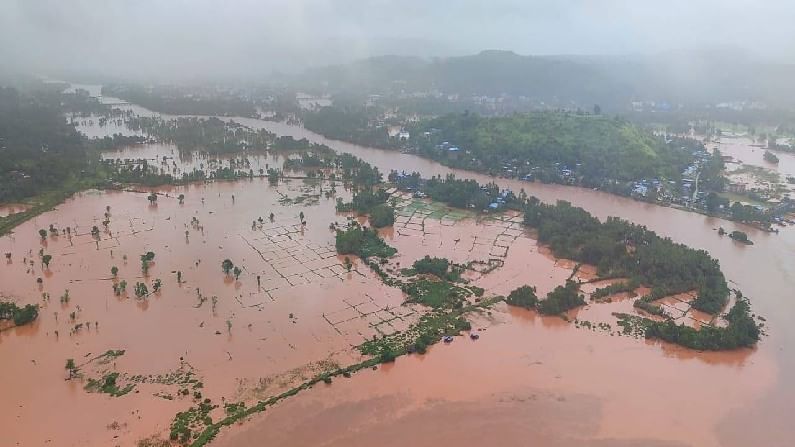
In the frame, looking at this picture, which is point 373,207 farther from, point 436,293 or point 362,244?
point 436,293

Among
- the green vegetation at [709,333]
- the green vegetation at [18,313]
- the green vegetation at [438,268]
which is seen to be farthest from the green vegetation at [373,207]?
the green vegetation at [18,313]

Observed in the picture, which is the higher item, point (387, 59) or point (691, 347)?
point (387, 59)

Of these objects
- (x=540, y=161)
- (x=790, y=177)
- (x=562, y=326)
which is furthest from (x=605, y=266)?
(x=790, y=177)

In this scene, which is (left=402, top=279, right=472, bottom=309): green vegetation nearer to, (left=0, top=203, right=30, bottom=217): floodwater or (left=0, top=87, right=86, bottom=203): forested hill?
(left=0, top=203, right=30, bottom=217): floodwater

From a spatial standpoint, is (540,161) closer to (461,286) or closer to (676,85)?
(461,286)

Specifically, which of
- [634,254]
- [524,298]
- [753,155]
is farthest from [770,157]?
[524,298]

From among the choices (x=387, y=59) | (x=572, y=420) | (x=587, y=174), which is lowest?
(x=572, y=420)
